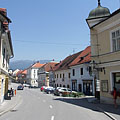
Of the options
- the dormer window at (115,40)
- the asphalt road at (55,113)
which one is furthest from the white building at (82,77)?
the asphalt road at (55,113)

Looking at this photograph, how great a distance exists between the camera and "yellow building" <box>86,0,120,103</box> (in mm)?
14219

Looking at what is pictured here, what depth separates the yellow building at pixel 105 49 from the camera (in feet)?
46.6

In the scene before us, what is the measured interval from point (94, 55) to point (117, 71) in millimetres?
3627

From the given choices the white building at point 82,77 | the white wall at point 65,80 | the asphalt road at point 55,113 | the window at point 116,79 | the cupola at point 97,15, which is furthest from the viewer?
the white wall at point 65,80

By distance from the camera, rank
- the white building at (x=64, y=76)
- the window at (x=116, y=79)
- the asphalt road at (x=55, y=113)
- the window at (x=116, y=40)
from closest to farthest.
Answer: the asphalt road at (x=55, y=113), the window at (x=116, y=40), the window at (x=116, y=79), the white building at (x=64, y=76)

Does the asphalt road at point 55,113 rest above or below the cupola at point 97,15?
below

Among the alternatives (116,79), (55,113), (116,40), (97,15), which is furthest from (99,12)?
(55,113)

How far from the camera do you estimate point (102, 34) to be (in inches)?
632

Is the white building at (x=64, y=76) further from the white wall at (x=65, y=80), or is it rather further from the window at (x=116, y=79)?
the window at (x=116, y=79)

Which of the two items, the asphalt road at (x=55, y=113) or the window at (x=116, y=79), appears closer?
the asphalt road at (x=55, y=113)

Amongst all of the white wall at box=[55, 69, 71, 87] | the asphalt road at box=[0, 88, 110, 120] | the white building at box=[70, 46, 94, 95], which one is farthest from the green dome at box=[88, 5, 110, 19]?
the white wall at box=[55, 69, 71, 87]

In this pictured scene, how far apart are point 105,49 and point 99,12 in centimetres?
469

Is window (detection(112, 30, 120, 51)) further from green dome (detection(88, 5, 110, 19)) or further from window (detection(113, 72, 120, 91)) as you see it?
green dome (detection(88, 5, 110, 19))

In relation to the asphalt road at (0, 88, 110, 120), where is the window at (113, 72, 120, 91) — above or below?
above
